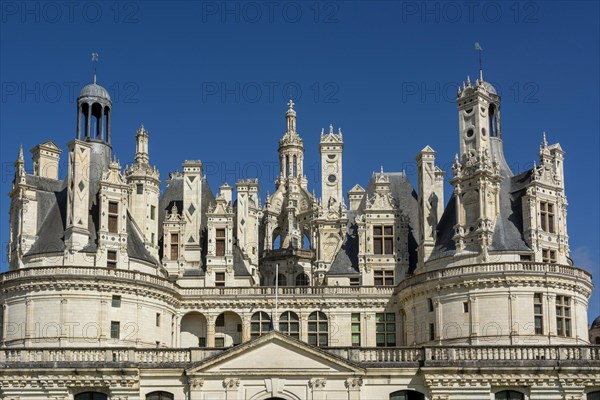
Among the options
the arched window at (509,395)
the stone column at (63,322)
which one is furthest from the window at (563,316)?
the stone column at (63,322)

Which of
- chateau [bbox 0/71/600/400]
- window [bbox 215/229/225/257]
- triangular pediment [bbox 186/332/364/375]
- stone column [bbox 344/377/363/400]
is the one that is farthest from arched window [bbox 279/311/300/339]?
stone column [bbox 344/377/363/400]

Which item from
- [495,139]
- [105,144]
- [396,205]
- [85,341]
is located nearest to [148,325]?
[85,341]

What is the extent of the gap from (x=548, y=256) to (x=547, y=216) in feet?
8.22

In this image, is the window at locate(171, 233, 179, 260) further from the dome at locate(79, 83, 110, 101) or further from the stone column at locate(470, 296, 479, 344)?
the stone column at locate(470, 296, 479, 344)

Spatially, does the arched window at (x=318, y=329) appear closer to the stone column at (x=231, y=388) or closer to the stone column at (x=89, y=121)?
the stone column at (x=231, y=388)

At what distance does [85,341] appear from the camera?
2447 inches

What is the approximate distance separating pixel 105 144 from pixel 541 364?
34170 mm

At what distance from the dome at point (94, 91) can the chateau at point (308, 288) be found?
100 mm

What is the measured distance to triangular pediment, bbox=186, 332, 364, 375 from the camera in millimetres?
50938

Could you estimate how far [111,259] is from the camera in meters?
65.5

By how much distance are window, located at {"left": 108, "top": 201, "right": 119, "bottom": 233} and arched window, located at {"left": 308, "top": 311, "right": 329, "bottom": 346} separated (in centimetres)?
1335

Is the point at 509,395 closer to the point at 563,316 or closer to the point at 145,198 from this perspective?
the point at 563,316

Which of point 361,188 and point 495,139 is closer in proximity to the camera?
point 495,139

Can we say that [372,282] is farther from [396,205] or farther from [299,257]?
[299,257]
